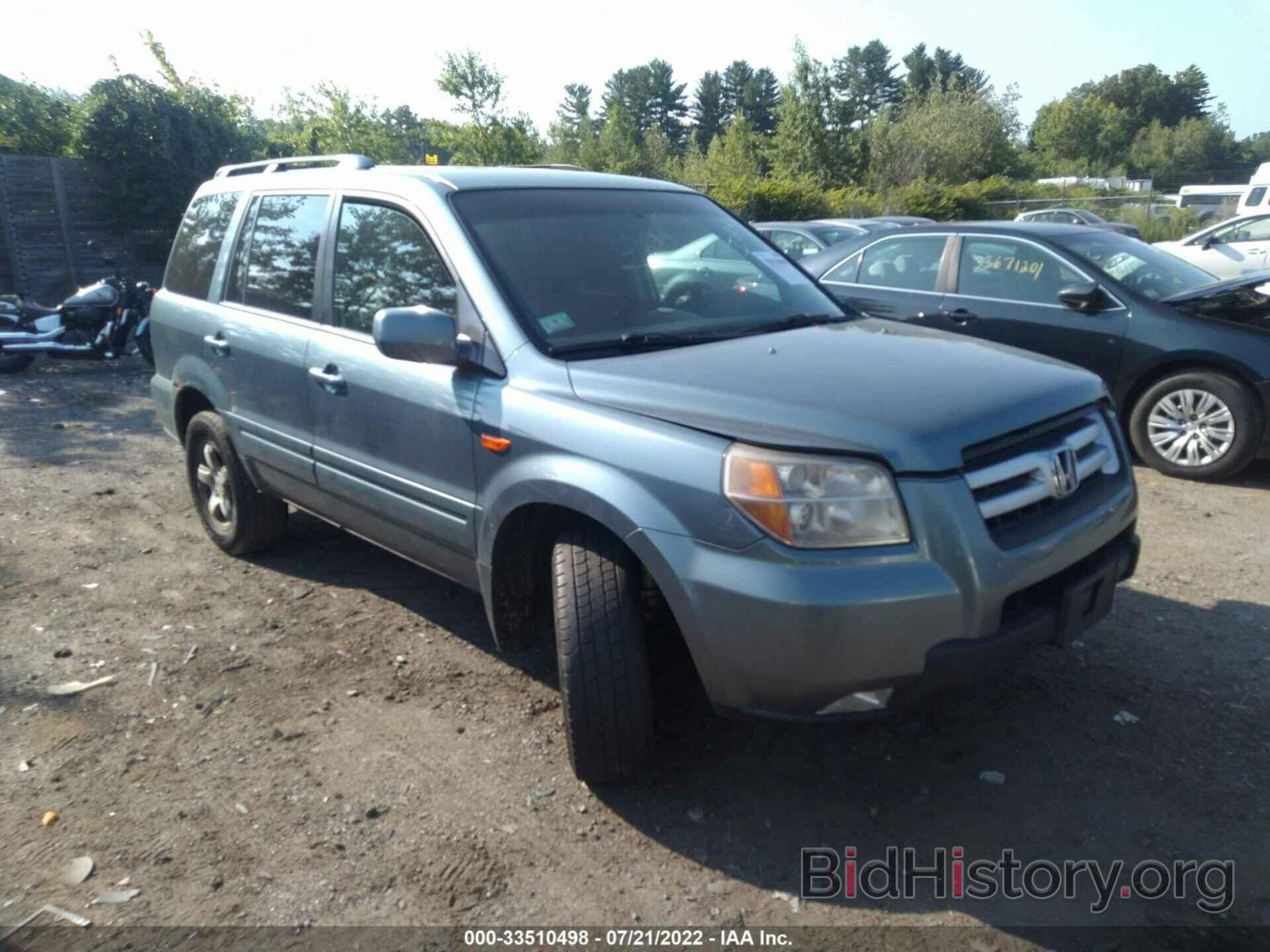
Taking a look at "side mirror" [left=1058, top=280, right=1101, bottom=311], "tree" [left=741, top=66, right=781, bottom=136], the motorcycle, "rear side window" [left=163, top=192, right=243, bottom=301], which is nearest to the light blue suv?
"rear side window" [left=163, top=192, right=243, bottom=301]

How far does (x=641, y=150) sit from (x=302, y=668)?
4273 cm

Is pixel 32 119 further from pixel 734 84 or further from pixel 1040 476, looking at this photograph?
pixel 734 84

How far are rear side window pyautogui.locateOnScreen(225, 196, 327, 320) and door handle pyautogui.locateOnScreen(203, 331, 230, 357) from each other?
0.63 ft

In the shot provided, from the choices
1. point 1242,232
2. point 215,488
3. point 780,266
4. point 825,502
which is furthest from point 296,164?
point 1242,232

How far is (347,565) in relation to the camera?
5121 mm

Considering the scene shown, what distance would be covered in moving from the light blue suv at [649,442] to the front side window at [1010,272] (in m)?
3.23

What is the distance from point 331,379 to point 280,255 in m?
0.92

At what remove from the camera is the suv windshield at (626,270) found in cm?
336

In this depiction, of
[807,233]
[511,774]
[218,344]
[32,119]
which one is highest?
[32,119]

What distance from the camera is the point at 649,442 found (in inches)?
108

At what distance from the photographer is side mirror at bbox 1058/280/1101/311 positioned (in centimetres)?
640

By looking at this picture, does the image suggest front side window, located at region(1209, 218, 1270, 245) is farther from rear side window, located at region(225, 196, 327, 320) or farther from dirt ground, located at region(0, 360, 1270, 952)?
rear side window, located at region(225, 196, 327, 320)

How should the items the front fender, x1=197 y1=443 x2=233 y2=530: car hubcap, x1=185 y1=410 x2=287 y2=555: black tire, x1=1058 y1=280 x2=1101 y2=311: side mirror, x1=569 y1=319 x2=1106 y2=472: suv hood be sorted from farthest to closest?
1. x1=1058 y1=280 x2=1101 y2=311: side mirror
2. x1=197 y1=443 x2=233 y2=530: car hubcap
3. x1=185 y1=410 x2=287 y2=555: black tire
4. the front fender
5. x1=569 y1=319 x2=1106 y2=472: suv hood

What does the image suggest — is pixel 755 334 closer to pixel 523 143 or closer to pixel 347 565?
pixel 347 565
